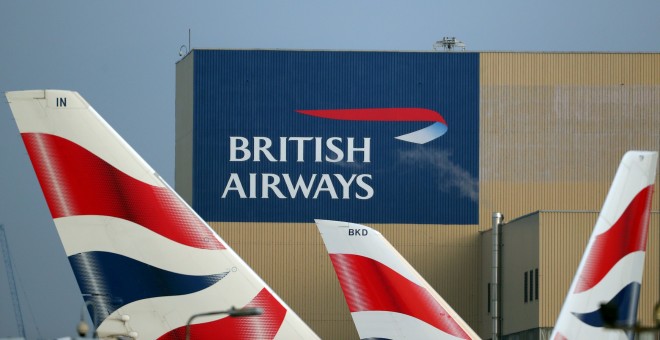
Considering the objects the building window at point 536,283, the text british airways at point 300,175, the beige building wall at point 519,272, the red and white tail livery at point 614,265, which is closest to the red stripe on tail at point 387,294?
the red and white tail livery at point 614,265

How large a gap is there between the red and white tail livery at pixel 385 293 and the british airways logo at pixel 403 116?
98.2ft

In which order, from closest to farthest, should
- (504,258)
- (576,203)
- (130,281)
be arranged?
1. (130,281)
2. (504,258)
3. (576,203)

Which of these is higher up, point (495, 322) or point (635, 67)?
point (635, 67)

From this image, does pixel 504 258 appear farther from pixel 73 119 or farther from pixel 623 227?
pixel 73 119

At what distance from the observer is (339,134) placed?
2557 inches

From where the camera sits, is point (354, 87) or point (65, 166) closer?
point (65, 166)

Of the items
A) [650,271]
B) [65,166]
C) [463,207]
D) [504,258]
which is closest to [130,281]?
[65,166]

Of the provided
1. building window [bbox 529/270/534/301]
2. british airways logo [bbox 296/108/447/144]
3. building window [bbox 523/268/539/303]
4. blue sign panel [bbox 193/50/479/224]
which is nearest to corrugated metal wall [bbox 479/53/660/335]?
blue sign panel [bbox 193/50/479/224]

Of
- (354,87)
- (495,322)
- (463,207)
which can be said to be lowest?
(495,322)

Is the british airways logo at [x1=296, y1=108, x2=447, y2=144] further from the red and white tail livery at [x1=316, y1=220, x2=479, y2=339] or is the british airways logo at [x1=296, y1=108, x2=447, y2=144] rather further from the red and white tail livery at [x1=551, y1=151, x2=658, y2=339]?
the red and white tail livery at [x1=551, y1=151, x2=658, y2=339]

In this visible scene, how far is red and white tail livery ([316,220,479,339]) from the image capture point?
33750mm

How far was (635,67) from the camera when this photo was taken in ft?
213

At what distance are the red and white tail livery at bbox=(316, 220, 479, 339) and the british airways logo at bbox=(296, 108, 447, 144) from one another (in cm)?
2993

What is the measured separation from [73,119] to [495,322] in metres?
39.4
